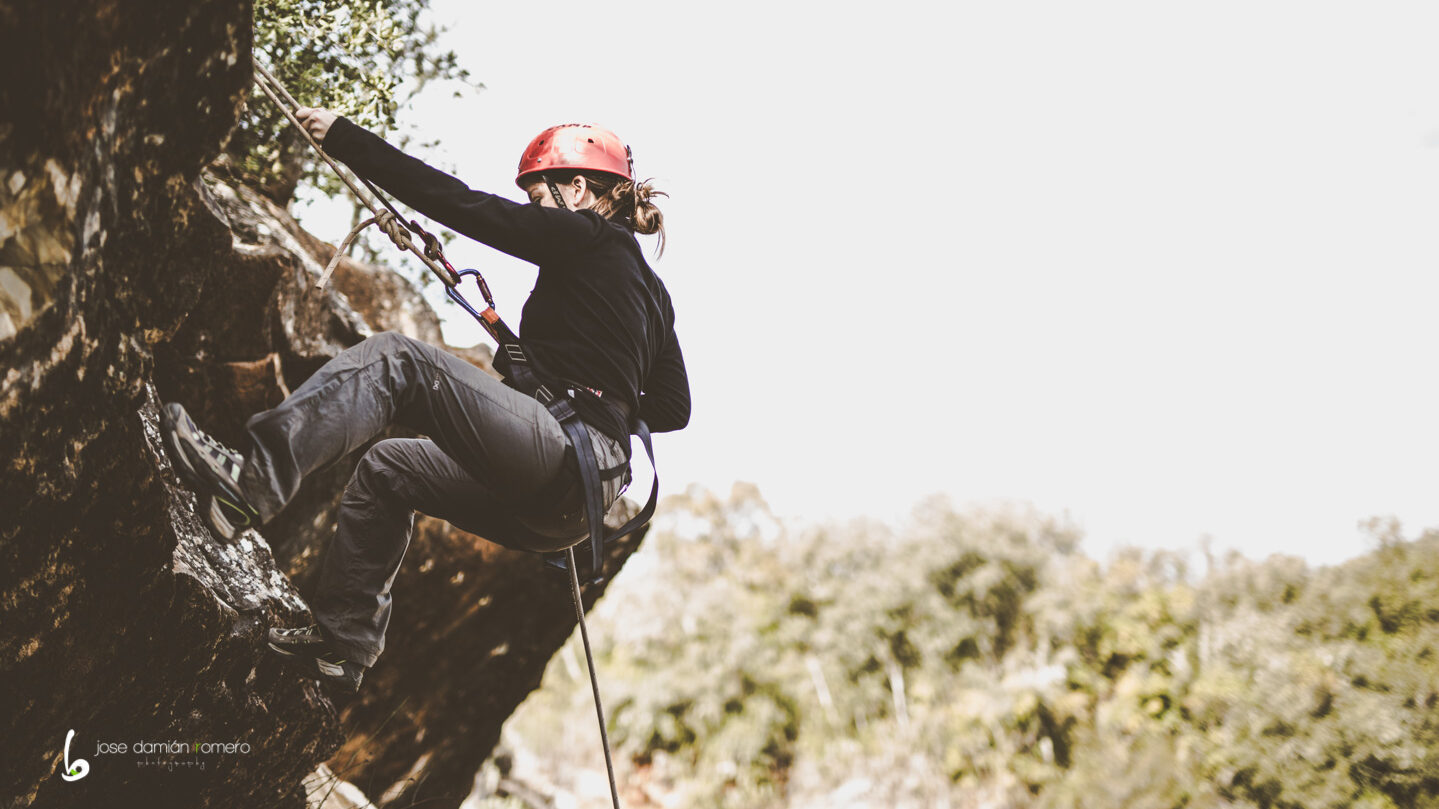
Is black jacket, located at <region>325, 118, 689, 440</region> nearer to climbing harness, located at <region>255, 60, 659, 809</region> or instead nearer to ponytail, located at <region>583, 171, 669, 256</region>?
climbing harness, located at <region>255, 60, 659, 809</region>

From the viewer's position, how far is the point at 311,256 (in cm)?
555

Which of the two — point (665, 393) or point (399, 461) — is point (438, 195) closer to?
point (399, 461)

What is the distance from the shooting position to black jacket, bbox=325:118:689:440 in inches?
115

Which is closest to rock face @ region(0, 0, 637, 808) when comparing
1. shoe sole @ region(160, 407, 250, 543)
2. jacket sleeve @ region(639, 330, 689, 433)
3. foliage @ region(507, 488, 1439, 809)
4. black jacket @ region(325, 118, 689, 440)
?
shoe sole @ region(160, 407, 250, 543)

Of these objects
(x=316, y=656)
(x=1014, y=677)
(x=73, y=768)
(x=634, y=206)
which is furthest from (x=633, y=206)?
(x=1014, y=677)

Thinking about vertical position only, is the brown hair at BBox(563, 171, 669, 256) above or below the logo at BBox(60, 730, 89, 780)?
above

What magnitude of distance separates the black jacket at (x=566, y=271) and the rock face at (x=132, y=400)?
496 millimetres

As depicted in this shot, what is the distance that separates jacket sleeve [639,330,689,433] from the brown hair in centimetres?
45

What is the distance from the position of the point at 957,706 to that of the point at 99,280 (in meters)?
31.4

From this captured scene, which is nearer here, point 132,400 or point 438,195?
point 132,400

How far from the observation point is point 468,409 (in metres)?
2.83

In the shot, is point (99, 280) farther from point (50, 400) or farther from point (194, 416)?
point (194, 416)

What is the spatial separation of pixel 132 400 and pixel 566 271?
1366 millimetres

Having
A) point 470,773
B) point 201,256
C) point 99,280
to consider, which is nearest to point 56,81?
point 99,280
